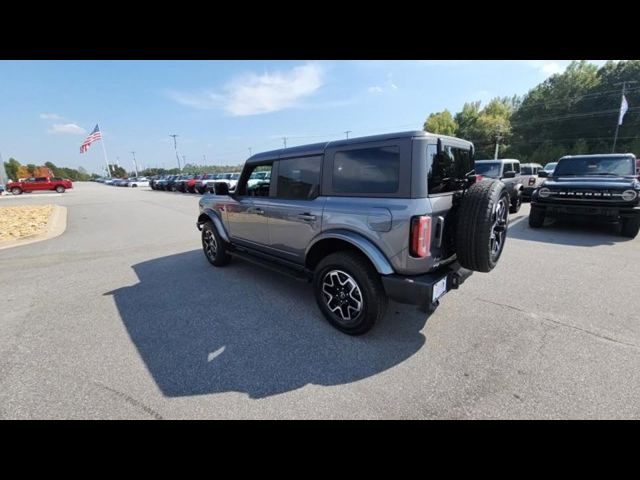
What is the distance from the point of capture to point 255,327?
3113 mm

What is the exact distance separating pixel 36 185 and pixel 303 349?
42248 millimetres

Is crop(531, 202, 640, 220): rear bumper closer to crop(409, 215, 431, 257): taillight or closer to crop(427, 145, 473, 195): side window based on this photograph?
crop(427, 145, 473, 195): side window

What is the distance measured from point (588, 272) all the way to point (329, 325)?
4.25 metres

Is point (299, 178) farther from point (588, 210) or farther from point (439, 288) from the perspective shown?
point (588, 210)

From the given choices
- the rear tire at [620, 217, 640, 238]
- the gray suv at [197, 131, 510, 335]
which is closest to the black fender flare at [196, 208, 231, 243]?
the gray suv at [197, 131, 510, 335]

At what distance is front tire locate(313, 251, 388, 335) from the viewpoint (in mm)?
2717

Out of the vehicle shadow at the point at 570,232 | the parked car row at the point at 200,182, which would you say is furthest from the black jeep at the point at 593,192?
the parked car row at the point at 200,182

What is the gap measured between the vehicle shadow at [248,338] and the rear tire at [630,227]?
6235 mm

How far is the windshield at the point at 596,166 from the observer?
281 inches

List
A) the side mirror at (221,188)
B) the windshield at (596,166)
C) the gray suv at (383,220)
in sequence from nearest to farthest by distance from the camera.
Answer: the gray suv at (383,220) < the side mirror at (221,188) < the windshield at (596,166)

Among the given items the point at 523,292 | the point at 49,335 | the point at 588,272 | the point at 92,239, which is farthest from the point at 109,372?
the point at 92,239

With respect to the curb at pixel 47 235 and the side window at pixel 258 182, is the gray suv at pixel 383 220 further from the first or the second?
the curb at pixel 47 235
